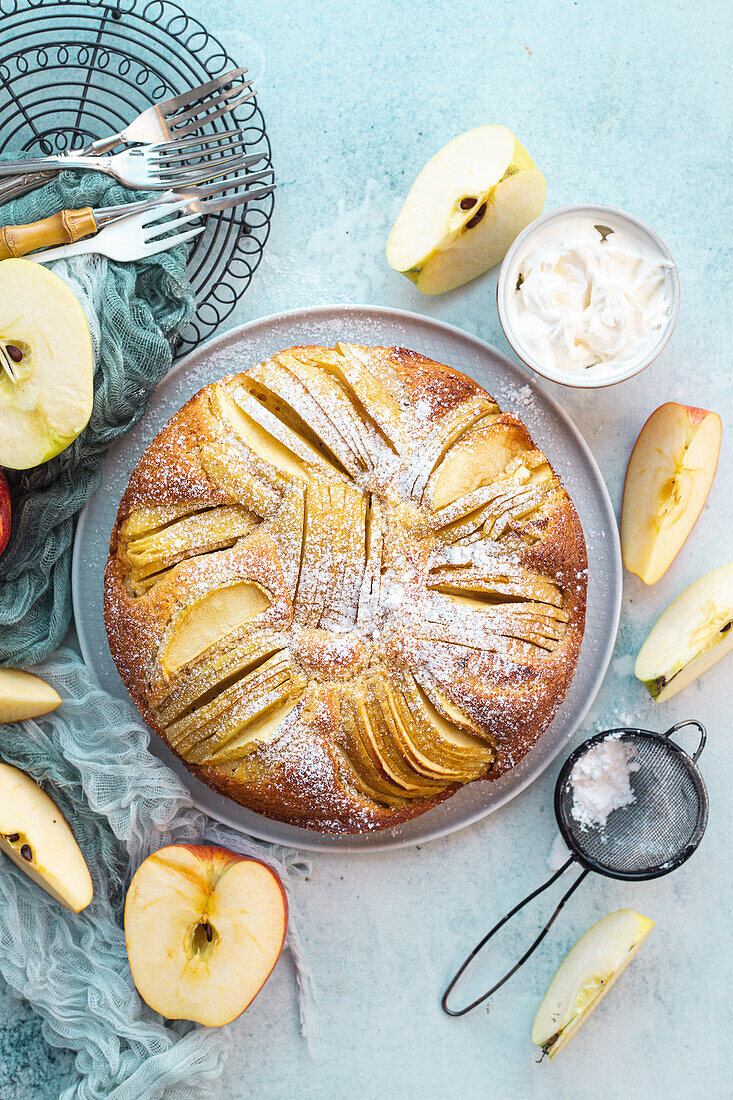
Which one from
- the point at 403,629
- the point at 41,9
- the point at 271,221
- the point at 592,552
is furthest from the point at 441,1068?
the point at 41,9

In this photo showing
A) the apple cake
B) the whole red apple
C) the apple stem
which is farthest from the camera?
the whole red apple

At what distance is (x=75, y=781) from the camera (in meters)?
2.08

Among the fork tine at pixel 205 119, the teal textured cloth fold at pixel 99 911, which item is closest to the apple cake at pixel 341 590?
the teal textured cloth fold at pixel 99 911

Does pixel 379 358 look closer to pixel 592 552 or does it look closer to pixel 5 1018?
pixel 592 552

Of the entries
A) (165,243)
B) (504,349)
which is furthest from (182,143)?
(504,349)

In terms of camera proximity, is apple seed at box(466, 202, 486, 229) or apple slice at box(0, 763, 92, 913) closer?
apple slice at box(0, 763, 92, 913)

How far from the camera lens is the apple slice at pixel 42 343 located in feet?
5.85

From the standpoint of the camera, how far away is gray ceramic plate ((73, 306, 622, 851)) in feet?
7.13

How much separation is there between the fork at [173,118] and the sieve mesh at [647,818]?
1738 mm

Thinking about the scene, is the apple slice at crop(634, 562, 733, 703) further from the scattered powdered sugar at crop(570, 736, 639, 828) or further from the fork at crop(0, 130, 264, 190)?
the fork at crop(0, 130, 264, 190)

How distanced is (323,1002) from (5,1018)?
0.78 m

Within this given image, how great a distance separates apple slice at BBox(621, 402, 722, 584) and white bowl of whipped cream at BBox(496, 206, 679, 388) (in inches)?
8.1

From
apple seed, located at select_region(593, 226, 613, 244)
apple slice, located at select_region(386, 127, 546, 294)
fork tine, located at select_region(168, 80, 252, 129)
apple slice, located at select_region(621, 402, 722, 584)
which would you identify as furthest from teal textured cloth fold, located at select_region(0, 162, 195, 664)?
apple slice, located at select_region(621, 402, 722, 584)

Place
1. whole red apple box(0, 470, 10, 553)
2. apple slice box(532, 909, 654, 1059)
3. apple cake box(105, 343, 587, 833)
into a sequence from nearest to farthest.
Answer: apple cake box(105, 343, 587, 833) → whole red apple box(0, 470, 10, 553) → apple slice box(532, 909, 654, 1059)
